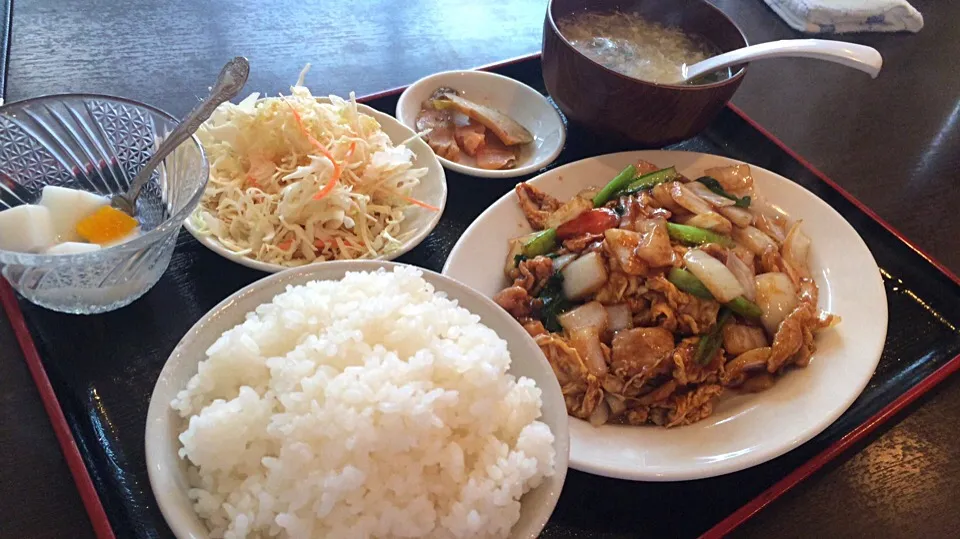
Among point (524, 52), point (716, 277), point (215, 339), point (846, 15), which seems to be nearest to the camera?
point (215, 339)

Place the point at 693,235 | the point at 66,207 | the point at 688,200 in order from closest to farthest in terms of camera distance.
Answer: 1. the point at 66,207
2. the point at 693,235
3. the point at 688,200

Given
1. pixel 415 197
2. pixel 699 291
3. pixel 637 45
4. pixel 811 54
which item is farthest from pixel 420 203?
pixel 811 54

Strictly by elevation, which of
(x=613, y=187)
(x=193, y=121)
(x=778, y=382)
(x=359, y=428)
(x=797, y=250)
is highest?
(x=193, y=121)

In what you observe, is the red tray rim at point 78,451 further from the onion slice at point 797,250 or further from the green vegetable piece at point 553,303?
the green vegetable piece at point 553,303

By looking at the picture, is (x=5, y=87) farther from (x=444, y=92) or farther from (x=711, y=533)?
(x=711, y=533)

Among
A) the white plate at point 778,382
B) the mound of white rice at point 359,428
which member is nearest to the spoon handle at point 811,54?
the white plate at point 778,382

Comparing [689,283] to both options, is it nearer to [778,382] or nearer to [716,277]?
[716,277]

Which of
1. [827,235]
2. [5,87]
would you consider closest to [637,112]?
[827,235]
